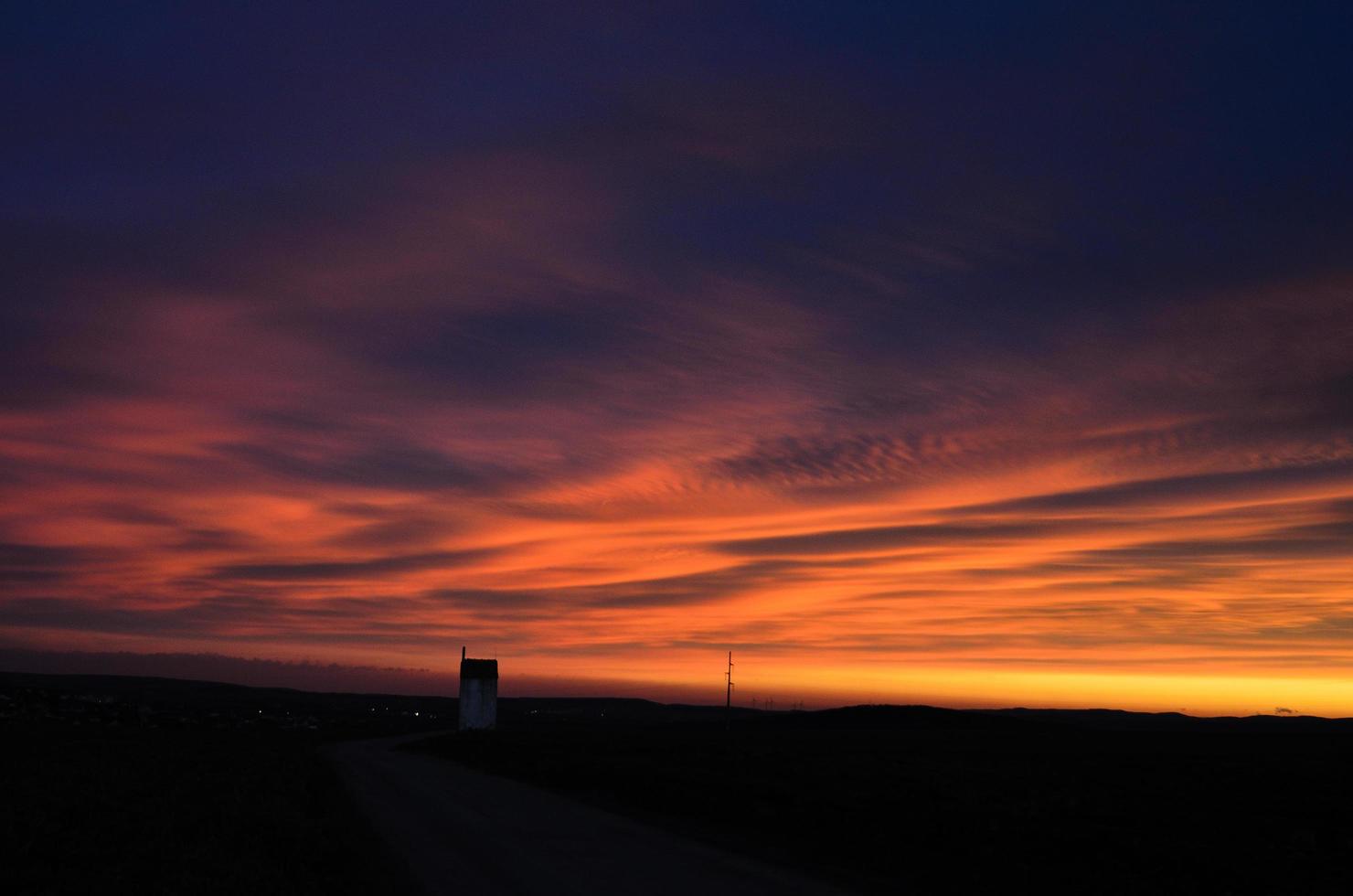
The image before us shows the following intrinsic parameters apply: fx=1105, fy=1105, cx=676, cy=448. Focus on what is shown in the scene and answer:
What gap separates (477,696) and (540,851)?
90.3 metres

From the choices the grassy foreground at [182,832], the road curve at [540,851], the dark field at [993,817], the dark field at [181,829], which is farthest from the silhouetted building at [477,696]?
the road curve at [540,851]

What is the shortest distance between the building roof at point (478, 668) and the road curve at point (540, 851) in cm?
7287

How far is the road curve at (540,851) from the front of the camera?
18125mm

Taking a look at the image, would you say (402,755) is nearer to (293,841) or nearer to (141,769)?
(141,769)

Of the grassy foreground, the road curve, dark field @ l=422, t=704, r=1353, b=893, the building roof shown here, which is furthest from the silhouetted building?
the road curve

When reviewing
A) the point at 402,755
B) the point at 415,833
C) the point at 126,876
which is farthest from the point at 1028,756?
the point at 126,876

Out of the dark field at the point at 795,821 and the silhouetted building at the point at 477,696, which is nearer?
the dark field at the point at 795,821

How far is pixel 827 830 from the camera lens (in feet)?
86.3

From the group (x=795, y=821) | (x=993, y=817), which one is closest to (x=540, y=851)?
(x=795, y=821)

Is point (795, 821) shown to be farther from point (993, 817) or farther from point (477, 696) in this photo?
point (477, 696)

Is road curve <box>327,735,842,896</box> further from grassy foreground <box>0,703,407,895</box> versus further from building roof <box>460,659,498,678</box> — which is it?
building roof <box>460,659,498,678</box>

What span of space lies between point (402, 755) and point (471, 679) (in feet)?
142

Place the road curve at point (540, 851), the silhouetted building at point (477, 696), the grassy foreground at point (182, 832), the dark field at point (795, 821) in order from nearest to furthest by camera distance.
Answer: the grassy foreground at point (182, 832), the road curve at point (540, 851), the dark field at point (795, 821), the silhouetted building at point (477, 696)

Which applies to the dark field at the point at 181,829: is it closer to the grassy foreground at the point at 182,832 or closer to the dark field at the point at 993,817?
the grassy foreground at the point at 182,832
